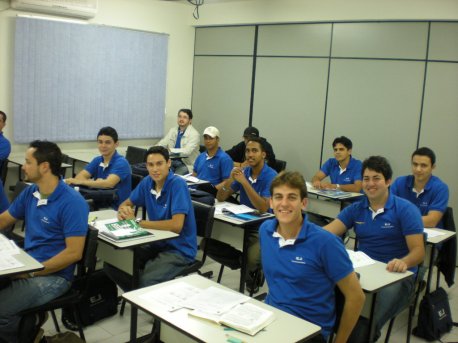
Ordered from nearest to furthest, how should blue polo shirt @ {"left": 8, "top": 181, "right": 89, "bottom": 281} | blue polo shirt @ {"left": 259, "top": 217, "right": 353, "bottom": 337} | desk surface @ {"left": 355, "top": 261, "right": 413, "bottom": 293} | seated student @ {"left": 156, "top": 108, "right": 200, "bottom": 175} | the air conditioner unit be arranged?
blue polo shirt @ {"left": 259, "top": 217, "right": 353, "bottom": 337} < desk surface @ {"left": 355, "top": 261, "right": 413, "bottom": 293} < blue polo shirt @ {"left": 8, "top": 181, "right": 89, "bottom": 281} < the air conditioner unit < seated student @ {"left": 156, "top": 108, "right": 200, "bottom": 175}

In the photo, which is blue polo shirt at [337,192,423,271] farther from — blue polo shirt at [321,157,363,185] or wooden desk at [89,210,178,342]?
blue polo shirt at [321,157,363,185]

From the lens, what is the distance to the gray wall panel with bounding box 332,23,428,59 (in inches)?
223

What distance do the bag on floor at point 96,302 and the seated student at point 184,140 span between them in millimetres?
3409

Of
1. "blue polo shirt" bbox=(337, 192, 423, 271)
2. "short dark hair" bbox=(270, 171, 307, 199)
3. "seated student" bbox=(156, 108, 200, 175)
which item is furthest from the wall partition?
"short dark hair" bbox=(270, 171, 307, 199)

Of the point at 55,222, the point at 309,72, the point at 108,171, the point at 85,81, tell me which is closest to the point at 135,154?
the point at 85,81

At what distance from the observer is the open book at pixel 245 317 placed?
78.2 inches

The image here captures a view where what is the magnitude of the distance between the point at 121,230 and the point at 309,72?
4.13m

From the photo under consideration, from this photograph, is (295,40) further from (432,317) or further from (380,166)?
(432,317)

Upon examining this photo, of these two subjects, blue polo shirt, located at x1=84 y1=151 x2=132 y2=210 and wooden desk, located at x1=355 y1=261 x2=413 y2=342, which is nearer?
wooden desk, located at x1=355 y1=261 x2=413 y2=342

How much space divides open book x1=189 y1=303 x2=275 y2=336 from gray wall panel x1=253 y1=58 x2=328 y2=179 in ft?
15.3

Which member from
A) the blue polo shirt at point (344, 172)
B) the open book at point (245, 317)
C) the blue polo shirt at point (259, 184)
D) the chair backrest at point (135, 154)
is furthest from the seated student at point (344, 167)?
the open book at point (245, 317)

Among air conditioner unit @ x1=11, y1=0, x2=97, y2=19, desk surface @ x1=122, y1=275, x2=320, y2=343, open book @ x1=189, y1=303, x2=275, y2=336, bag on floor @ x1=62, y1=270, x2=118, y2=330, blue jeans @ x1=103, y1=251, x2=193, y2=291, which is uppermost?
air conditioner unit @ x1=11, y1=0, x2=97, y2=19

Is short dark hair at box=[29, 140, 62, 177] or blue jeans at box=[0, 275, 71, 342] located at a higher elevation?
short dark hair at box=[29, 140, 62, 177]

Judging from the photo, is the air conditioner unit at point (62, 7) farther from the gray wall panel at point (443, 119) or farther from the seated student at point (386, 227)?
the seated student at point (386, 227)
